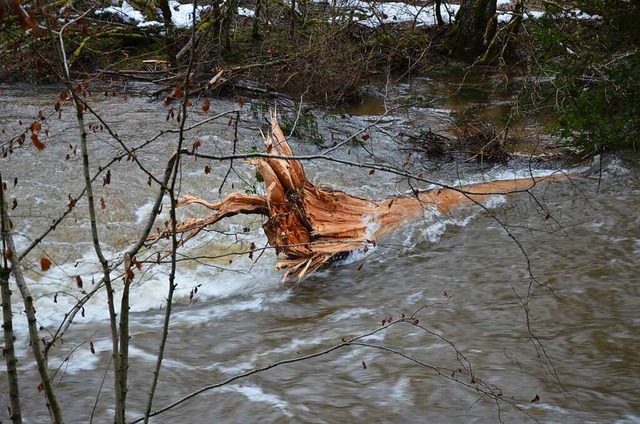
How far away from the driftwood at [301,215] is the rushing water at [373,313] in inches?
6.9

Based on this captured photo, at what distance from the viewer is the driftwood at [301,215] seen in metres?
5.85

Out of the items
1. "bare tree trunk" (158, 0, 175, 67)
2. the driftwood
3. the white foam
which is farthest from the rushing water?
"bare tree trunk" (158, 0, 175, 67)

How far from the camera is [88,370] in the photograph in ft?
14.7

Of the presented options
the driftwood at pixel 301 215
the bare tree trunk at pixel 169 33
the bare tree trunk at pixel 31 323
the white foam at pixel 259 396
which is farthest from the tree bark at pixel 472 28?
the bare tree trunk at pixel 31 323

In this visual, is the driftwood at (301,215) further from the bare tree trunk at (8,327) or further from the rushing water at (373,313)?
the bare tree trunk at (8,327)

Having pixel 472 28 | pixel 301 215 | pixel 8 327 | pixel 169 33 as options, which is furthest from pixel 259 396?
pixel 472 28

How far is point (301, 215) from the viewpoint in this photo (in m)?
6.05

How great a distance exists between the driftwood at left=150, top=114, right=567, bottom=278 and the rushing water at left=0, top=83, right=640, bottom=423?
175mm

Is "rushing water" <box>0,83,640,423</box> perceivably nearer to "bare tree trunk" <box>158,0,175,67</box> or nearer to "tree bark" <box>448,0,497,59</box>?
"bare tree trunk" <box>158,0,175,67</box>

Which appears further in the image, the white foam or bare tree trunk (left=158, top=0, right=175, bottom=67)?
bare tree trunk (left=158, top=0, right=175, bottom=67)

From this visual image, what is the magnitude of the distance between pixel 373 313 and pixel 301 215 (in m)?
1.20

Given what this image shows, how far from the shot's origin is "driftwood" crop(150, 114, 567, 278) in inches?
230

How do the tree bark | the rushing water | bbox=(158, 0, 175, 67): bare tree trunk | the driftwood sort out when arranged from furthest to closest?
the tree bark < bbox=(158, 0, 175, 67): bare tree trunk < the driftwood < the rushing water

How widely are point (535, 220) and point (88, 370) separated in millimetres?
4235
